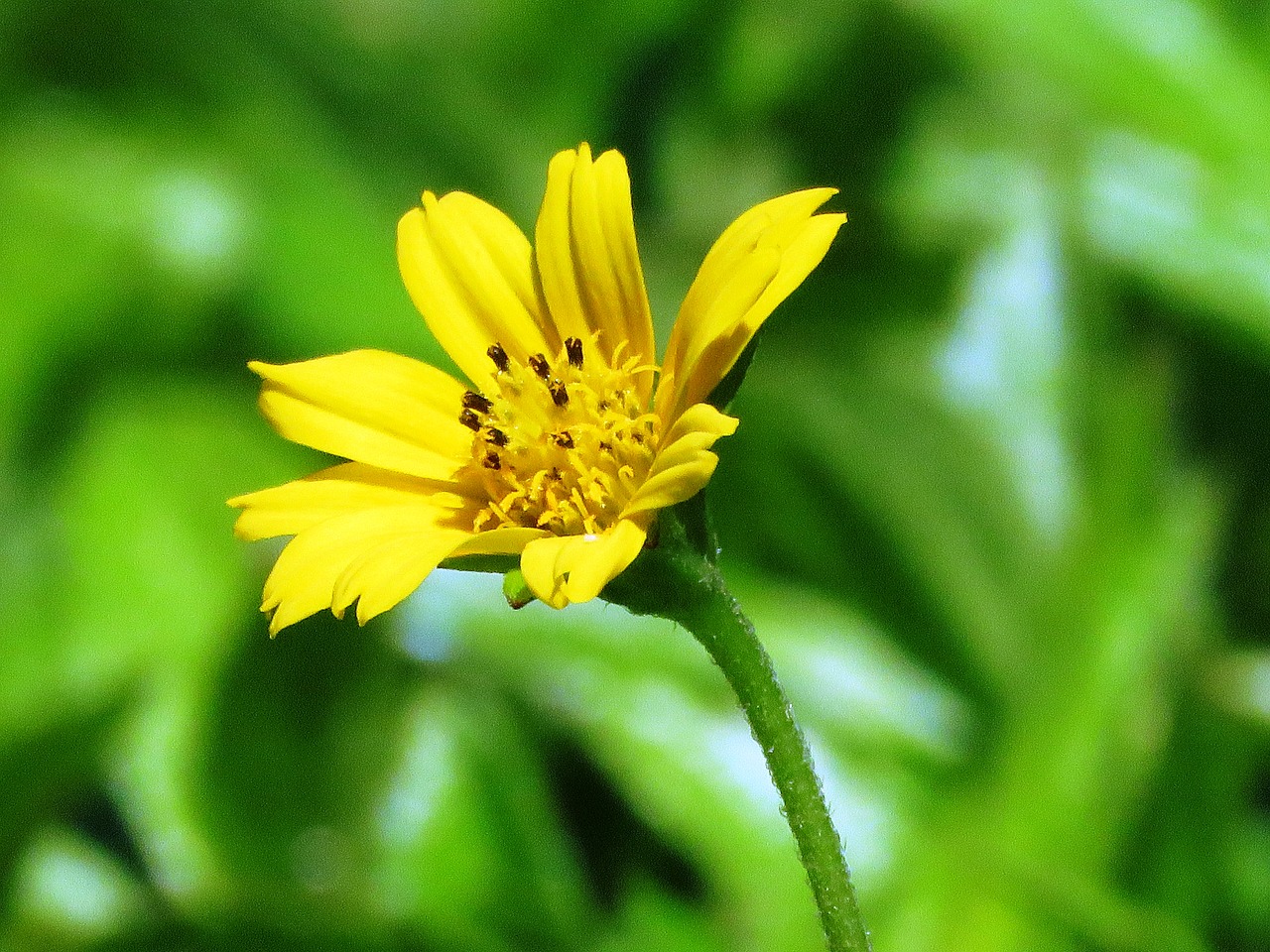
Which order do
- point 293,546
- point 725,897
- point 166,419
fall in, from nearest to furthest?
point 293,546, point 725,897, point 166,419

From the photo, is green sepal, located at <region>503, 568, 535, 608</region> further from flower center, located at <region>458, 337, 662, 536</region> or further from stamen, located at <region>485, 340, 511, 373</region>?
stamen, located at <region>485, 340, 511, 373</region>

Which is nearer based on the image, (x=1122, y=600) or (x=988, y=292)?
(x=1122, y=600)

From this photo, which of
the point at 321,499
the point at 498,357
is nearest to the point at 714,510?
the point at 498,357

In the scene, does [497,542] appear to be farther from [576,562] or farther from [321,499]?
[321,499]

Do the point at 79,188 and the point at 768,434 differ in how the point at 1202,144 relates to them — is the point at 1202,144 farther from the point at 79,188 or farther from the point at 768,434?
the point at 79,188

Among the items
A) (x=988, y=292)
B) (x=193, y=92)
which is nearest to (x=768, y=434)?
(x=988, y=292)

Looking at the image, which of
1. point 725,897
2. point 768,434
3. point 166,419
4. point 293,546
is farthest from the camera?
point 166,419

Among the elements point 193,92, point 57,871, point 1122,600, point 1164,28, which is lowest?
point 57,871

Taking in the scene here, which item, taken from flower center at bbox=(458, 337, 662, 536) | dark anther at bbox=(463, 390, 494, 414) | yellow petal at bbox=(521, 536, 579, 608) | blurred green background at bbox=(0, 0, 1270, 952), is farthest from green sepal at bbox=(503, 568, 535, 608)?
blurred green background at bbox=(0, 0, 1270, 952)
